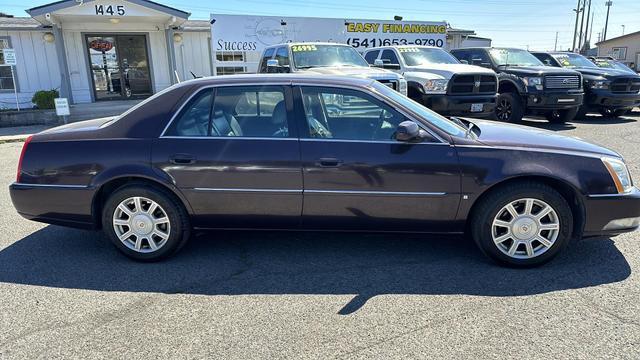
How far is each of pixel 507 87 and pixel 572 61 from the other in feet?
13.0

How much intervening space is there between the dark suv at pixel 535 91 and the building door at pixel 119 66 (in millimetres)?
11372

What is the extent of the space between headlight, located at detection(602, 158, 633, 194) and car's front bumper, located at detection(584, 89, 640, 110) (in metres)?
10.1

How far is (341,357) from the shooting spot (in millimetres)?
2604

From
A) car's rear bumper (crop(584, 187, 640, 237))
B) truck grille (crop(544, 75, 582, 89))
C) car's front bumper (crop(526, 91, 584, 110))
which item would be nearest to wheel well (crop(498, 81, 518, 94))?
car's front bumper (crop(526, 91, 584, 110))

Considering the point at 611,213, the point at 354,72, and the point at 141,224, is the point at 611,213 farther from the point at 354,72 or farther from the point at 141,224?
the point at 354,72

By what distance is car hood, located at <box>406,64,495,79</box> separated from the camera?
968 cm

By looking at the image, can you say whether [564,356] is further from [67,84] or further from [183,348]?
[67,84]

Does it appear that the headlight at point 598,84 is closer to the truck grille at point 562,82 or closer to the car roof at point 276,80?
the truck grille at point 562,82

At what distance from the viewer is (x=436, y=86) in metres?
9.68

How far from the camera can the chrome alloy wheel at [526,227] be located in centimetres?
357

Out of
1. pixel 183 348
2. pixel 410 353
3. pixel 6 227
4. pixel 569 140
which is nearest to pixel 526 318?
pixel 410 353

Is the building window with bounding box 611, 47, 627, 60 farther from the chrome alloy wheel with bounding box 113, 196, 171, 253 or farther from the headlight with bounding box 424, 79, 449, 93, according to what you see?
the chrome alloy wheel with bounding box 113, 196, 171, 253

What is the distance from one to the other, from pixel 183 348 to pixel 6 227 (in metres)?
3.29

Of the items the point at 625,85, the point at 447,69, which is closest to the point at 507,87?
the point at 447,69
